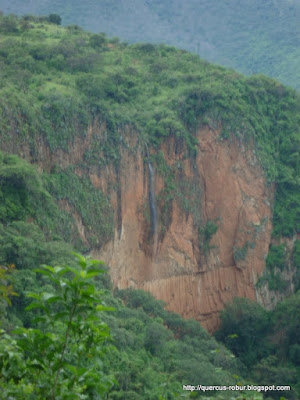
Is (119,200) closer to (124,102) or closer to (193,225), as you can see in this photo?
(193,225)

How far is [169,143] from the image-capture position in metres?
29.6

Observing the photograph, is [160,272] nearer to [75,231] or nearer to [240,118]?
[75,231]

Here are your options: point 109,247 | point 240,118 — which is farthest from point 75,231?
point 240,118

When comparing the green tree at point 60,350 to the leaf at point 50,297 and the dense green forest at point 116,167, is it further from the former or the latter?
the dense green forest at point 116,167

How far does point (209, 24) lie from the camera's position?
61.8m

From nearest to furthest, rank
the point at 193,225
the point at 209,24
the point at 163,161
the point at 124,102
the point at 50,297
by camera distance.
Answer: the point at 50,297 → the point at 163,161 → the point at 193,225 → the point at 124,102 → the point at 209,24

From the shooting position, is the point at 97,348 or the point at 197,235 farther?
the point at 197,235

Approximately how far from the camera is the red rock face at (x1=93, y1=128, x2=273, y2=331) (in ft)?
91.6

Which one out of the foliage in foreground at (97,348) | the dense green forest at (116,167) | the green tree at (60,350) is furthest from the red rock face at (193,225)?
the green tree at (60,350)

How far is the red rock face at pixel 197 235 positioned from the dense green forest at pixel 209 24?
73.1ft

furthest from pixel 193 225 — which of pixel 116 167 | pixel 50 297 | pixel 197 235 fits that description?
pixel 50 297

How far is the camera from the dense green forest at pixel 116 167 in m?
19.3

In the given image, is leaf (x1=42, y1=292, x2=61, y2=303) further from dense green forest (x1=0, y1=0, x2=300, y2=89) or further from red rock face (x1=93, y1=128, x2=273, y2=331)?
dense green forest (x1=0, y1=0, x2=300, y2=89)

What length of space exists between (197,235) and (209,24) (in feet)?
115
